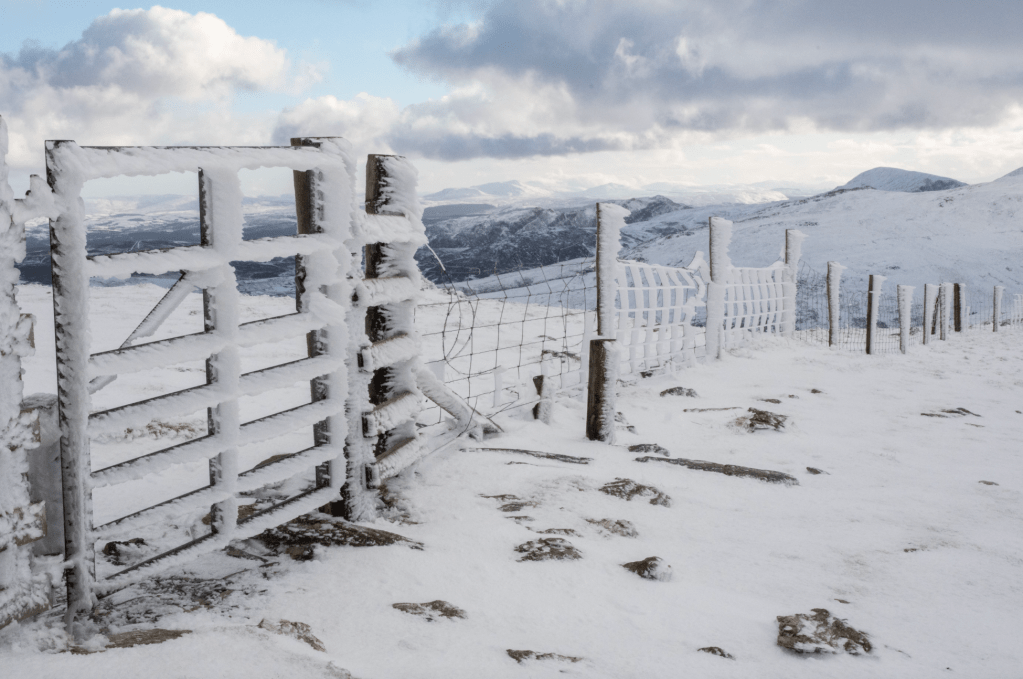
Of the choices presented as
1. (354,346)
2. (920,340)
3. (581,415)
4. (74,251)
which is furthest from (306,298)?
(920,340)

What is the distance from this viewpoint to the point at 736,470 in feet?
13.6

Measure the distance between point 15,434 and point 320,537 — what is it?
3.97 ft

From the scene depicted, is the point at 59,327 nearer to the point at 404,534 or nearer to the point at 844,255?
the point at 404,534

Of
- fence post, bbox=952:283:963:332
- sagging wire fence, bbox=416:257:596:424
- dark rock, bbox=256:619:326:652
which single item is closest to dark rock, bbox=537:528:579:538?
sagging wire fence, bbox=416:257:596:424

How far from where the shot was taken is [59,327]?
1.72m

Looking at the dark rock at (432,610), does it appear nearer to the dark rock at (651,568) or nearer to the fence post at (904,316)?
the dark rock at (651,568)

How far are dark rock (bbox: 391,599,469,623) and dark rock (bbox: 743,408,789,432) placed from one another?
3.66 m

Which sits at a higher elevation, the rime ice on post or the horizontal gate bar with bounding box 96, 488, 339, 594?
the rime ice on post

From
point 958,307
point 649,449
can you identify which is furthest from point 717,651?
point 958,307

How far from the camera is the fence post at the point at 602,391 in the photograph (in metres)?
4.70

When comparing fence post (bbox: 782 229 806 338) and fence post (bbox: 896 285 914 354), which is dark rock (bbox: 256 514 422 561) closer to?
fence post (bbox: 782 229 806 338)

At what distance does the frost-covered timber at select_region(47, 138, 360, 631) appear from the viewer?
1.75m

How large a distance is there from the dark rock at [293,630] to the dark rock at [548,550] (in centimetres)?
94

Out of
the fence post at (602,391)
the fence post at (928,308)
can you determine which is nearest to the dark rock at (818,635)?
the fence post at (602,391)
